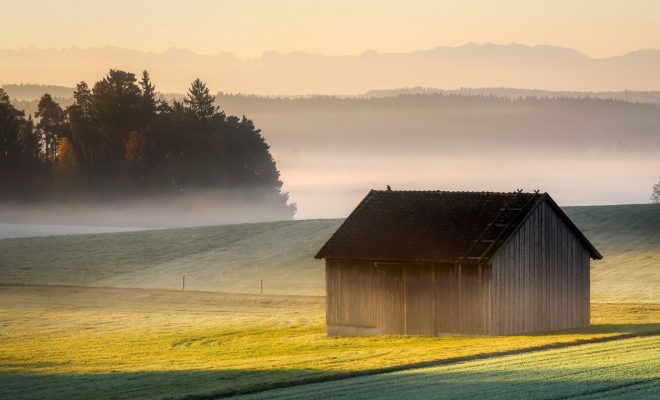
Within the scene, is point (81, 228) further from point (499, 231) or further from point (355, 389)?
point (355, 389)

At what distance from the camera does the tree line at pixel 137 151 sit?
138500mm

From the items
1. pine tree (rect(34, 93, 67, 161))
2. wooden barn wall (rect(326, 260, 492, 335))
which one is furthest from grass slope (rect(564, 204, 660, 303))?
pine tree (rect(34, 93, 67, 161))

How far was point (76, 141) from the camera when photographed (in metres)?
148

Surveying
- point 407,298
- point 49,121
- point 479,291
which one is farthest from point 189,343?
point 49,121

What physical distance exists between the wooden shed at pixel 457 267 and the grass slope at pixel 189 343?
1.42 meters

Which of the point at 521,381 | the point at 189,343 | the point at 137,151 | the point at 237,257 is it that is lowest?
the point at 521,381

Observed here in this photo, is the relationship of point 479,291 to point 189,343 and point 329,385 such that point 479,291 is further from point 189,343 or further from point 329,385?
point 329,385

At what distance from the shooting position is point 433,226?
177 ft

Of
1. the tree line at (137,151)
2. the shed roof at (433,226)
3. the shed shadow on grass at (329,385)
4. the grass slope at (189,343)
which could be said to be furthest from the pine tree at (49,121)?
the shed shadow on grass at (329,385)

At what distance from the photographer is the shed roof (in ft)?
171

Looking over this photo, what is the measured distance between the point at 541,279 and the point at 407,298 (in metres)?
5.19

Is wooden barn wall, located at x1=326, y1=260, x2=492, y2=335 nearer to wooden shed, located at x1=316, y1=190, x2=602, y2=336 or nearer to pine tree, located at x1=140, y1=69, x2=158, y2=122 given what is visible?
wooden shed, located at x1=316, y1=190, x2=602, y2=336

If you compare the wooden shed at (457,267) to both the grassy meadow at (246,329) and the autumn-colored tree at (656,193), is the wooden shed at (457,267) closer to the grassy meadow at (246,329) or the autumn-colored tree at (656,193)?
the grassy meadow at (246,329)

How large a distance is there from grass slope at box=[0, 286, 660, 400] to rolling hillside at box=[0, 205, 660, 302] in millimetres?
6147
